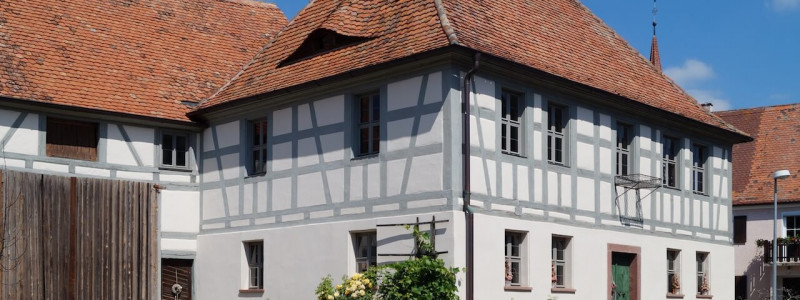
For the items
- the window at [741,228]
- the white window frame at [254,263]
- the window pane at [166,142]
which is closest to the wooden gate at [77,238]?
the window pane at [166,142]

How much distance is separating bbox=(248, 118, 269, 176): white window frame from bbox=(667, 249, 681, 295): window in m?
9.09

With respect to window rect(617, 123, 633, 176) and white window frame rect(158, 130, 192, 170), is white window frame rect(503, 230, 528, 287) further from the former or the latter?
white window frame rect(158, 130, 192, 170)

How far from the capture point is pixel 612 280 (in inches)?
958

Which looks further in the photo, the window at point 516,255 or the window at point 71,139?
the window at point 71,139

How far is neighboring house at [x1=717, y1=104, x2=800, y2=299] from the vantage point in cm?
3903

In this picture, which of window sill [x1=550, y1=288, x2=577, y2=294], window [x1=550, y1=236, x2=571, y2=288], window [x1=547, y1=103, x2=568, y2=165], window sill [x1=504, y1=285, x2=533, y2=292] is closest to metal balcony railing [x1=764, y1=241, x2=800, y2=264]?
window [x1=550, y1=236, x2=571, y2=288]

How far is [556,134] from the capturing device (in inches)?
907

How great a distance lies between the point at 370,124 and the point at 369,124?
2 centimetres

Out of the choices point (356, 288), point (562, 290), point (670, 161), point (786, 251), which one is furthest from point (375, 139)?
point (786, 251)

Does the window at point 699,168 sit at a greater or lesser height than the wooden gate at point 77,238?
greater

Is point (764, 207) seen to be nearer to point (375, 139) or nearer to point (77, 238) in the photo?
point (375, 139)

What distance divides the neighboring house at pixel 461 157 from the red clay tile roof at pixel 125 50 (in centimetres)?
132

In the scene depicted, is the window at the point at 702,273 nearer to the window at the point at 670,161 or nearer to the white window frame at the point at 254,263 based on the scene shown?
the window at the point at 670,161

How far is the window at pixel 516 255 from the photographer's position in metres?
21.8
